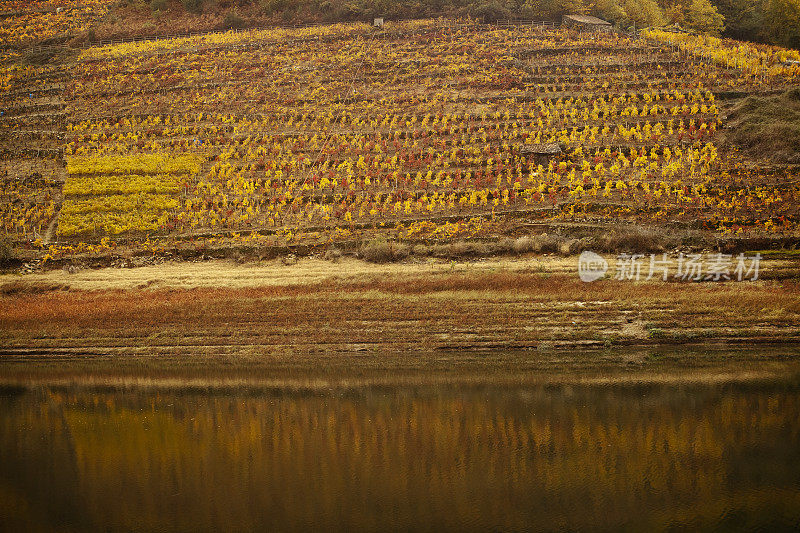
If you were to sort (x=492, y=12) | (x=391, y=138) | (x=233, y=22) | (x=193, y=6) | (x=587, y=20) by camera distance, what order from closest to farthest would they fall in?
(x=391, y=138), (x=587, y=20), (x=492, y=12), (x=233, y=22), (x=193, y=6)

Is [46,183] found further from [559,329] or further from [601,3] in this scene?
[601,3]

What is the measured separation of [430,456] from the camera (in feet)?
68.3

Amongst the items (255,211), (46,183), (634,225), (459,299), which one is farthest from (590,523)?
(46,183)

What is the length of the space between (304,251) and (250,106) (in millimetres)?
22476

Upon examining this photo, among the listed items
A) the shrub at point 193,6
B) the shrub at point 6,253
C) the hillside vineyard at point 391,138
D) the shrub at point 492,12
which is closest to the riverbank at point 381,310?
Answer: the shrub at point 6,253

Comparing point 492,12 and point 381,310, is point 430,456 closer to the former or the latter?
point 381,310

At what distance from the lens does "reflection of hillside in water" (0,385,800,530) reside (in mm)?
17969

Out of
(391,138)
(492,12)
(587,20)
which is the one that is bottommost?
(391,138)

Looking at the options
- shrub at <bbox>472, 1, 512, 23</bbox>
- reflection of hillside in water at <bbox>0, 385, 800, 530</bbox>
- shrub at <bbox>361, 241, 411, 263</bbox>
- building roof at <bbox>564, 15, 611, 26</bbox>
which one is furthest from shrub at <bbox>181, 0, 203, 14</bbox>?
reflection of hillside in water at <bbox>0, 385, 800, 530</bbox>

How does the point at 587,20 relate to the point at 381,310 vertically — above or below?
above

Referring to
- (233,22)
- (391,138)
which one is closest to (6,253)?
(391,138)

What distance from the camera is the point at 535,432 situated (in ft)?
71.0

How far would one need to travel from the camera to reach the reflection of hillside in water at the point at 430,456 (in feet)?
59.0

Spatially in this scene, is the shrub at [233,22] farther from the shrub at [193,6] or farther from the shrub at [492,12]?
the shrub at [492,12]
